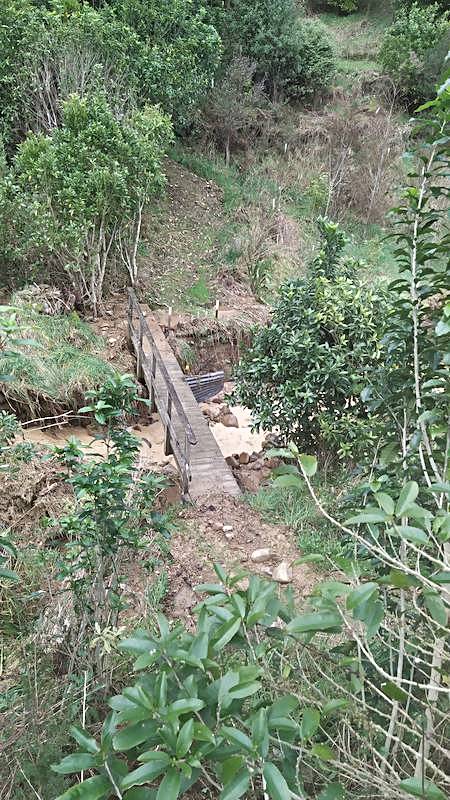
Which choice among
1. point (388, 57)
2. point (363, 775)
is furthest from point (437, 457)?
point (388, 57)

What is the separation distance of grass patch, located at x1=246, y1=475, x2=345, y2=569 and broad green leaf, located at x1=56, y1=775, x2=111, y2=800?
309 centimetres

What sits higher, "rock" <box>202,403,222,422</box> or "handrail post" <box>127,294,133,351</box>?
"handrail post" <box>127,294,133,351</box>

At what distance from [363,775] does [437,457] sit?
0.93 m

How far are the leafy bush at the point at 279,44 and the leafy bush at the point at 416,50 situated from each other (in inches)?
68.8

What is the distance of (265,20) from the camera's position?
13930mm

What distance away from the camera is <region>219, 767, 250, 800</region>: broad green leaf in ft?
3.69

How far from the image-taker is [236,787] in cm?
114

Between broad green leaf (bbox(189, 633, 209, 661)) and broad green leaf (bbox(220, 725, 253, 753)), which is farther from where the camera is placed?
broad green leaf (bbox(189, 633, 209, 661))

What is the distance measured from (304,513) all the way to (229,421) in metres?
3.42

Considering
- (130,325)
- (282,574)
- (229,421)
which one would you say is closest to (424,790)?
(282,574)

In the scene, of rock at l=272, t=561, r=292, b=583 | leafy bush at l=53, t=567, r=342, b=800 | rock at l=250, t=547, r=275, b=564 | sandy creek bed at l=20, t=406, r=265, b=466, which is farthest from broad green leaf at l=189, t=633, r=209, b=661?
sandy creek bed at l=20, t=406, r=265, b=466

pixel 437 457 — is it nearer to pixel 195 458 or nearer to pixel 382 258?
pixel 195 458

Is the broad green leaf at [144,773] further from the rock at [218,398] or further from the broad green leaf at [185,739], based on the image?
the rock at [218,398]

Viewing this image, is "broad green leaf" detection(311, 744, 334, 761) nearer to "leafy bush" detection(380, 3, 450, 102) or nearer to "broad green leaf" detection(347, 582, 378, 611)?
"broad green leaf" detection(347, 582, 378, 611)
